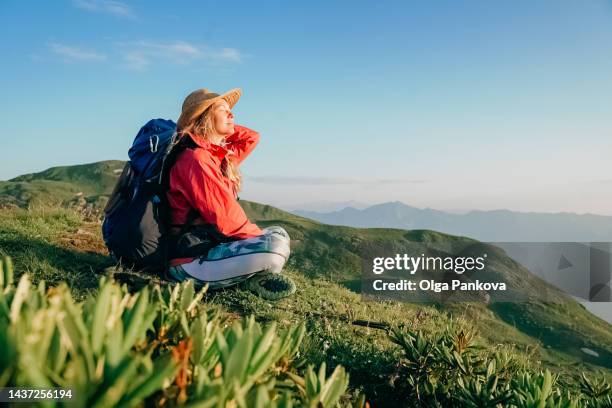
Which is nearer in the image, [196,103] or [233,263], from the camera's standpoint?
[233,263]

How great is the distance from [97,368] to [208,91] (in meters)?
5.64

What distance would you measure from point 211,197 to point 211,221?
36 centimetres

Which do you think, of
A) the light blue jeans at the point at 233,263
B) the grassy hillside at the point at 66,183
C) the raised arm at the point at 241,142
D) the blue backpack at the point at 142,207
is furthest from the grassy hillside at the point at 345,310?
the grassy hillside at the point at 66,183

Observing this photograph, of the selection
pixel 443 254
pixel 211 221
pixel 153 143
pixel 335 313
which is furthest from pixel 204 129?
pixel 443 254

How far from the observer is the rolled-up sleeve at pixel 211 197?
18.9 feet

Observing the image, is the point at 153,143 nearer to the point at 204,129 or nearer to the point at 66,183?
the point at 204,129

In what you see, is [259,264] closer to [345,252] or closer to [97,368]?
[97,368]

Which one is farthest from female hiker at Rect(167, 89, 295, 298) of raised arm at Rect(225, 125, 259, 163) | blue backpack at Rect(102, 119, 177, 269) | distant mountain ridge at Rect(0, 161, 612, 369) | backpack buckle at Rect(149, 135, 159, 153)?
distant mountain ridge at Rect(0, 161, 612, 369)

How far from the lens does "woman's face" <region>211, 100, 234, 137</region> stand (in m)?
6.45

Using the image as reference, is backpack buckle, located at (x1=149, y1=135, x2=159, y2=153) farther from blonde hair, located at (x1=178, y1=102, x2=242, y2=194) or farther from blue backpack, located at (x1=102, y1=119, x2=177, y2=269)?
blonde hair, located at (x1=178, y1=102, x2=242, y2=194)

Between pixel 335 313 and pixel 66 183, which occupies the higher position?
pixel 66 183

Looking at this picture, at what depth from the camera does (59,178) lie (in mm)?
31547

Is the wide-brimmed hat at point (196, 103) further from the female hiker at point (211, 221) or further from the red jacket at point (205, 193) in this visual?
the red jacket at point (205, 193)

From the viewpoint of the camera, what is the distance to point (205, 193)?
18.9 feet
